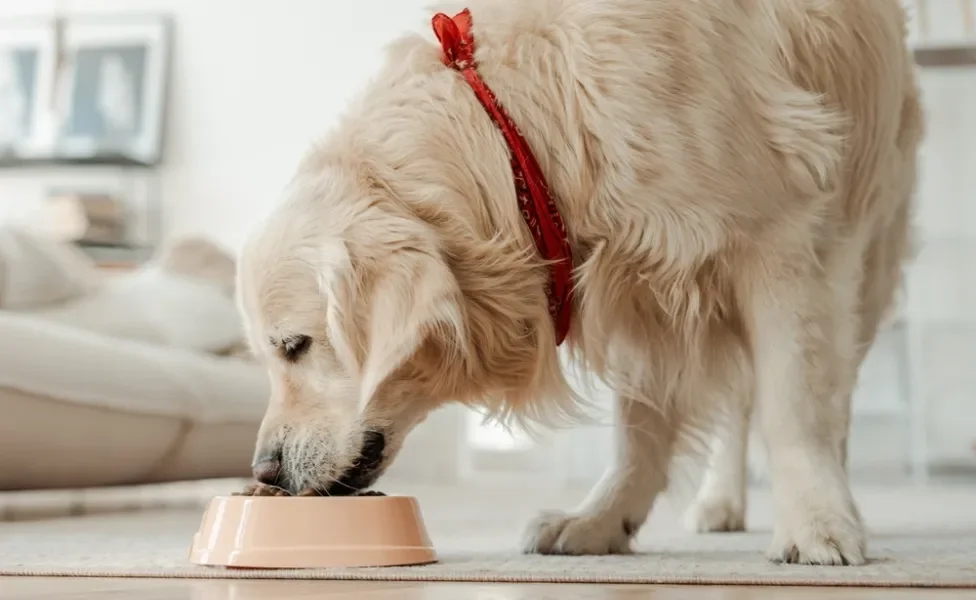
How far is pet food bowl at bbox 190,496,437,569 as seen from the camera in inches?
52.0

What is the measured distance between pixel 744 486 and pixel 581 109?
1069 millimetres

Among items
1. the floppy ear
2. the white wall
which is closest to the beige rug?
the floppy ear

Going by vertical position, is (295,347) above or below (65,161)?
above

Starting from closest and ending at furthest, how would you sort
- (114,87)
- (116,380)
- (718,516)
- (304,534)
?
(304,534) → (718,516) → (116,380) → (114,87)

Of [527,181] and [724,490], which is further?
[724,490]

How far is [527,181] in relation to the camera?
1478 mm

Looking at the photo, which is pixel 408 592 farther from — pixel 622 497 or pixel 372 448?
pixel 622 497

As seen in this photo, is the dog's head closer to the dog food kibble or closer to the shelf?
the dog food kibble

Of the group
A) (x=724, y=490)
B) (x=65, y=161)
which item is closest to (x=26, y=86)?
(x=65, y=161)

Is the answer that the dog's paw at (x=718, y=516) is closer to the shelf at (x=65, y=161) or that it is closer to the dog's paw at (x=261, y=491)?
the dog's paw at (x=261, y=491)

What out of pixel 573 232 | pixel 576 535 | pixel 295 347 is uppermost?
pixel 573 232

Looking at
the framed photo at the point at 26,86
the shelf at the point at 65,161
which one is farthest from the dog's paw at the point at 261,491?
the framed photo at the point at 26,86

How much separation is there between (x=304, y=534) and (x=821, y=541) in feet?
2.01

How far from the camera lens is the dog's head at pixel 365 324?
1.42m
